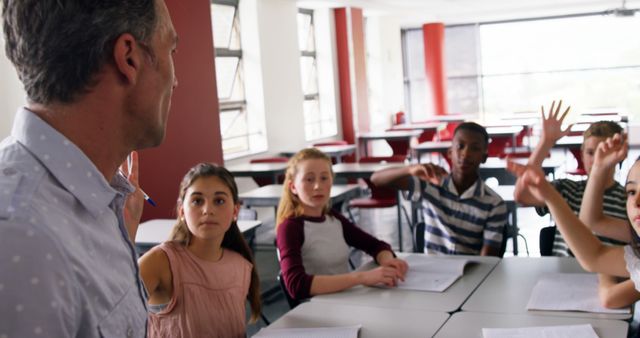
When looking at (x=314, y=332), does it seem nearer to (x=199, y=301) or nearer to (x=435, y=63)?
(x=199, y=301)

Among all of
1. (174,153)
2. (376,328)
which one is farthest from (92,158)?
(174,153)

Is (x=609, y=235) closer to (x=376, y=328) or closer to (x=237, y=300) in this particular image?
(x=376, y=328)

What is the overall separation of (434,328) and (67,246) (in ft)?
4.83

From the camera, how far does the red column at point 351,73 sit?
34.7 feet

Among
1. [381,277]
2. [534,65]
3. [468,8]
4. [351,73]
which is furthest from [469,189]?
[534,65]

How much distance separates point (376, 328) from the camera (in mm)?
2041

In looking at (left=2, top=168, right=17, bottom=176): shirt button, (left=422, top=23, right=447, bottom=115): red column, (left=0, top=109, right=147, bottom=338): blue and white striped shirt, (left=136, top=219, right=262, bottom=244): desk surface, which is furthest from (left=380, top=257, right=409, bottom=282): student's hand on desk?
(left=422, top=23, right=447, bottom=115): red column

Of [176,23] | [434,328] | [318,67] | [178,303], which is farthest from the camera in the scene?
[318,67]

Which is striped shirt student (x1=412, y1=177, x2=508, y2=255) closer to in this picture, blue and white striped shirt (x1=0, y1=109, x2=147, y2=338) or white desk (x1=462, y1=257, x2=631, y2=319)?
white desk (x1=462, y1=257, x2=631, y2=319)

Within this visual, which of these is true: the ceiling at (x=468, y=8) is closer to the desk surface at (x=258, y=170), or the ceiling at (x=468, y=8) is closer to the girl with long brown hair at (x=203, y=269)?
the desk surface at (x=258, y=170)

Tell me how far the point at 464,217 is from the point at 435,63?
1128cm

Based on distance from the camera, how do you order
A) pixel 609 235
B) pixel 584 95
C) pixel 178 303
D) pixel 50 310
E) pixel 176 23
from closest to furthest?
1. pixel 50 310
2. pixel 178 303
3. pixel 609 235
4. pixel 176 23
5. pixel 584 95

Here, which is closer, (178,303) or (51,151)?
(51,151)

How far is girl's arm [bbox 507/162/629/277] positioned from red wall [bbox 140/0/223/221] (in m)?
3.96
